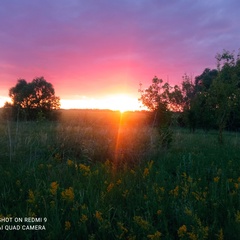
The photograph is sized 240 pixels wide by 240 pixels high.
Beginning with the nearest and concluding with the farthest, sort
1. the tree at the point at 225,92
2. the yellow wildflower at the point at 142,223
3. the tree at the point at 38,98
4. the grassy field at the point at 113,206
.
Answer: the yellow wildflower at the point at 142,223 → the grassy field at the point at 113,206 → the tree at the point at 225,92 → the tree at the point at 38,98

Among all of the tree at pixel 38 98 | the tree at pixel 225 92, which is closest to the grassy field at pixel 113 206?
the tree at pixel 225 92

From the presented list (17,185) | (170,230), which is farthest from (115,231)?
(17,185)

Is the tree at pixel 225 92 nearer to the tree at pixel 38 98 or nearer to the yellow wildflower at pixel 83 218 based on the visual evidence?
the yellow wildflower at pixel 83 218

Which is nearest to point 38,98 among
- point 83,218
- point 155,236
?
point 83,218

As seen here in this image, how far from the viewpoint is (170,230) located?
138 inches

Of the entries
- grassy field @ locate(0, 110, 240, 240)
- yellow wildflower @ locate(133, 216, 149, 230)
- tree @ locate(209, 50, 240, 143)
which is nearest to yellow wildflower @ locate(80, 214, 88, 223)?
grassy field @ locate(0, 110, 240, 240)

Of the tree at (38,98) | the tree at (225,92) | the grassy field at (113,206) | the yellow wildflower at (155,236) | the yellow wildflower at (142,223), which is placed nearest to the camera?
the yellow wildflower at (155,236)

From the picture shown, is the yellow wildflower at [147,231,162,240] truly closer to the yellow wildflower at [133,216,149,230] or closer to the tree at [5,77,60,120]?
the yellow wildflower at [133,216,149,230]

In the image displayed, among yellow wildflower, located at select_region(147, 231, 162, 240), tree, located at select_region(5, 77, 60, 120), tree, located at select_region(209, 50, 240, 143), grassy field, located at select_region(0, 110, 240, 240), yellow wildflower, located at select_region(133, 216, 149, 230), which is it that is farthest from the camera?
tree, located at select_region(5, 77, 60, 120)

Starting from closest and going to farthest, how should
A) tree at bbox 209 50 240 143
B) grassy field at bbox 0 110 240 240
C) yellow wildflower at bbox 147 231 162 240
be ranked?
1. yellow wildflower at bbox 147 231 162 240
2. grassy field at bbox 0 110 240 240
3. tree at bbox 209 50 240 143

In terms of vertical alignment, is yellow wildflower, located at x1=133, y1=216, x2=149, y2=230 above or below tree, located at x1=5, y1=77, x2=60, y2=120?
below

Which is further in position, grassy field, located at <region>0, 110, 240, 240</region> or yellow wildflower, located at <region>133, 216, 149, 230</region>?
grassy field, located at <region>0, 110, 240, 240</region>

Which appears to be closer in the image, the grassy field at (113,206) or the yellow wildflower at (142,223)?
the yellow wildflower at (142,223)

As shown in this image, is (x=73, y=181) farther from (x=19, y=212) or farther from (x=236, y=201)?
(x=236, y=201)
